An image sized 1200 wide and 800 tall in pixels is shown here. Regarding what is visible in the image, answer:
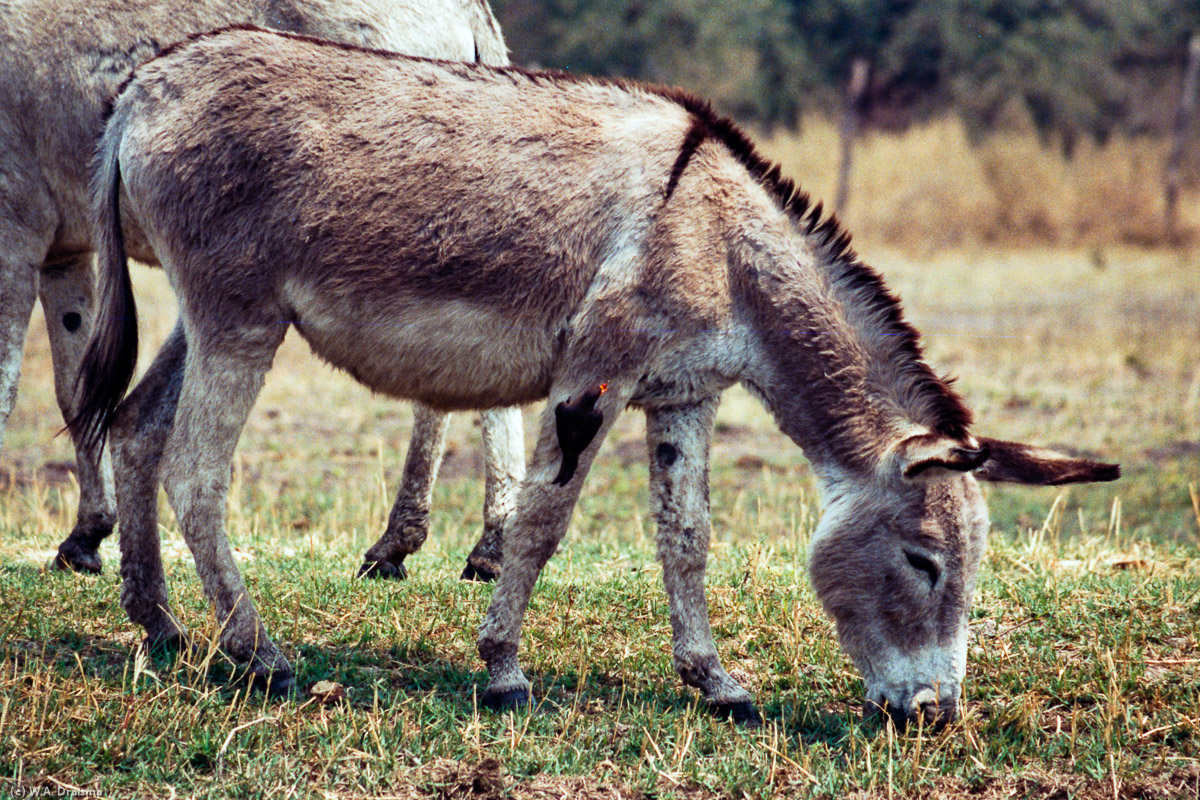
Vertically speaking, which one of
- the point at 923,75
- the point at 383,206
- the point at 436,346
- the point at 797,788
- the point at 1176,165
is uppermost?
the point at 923,75

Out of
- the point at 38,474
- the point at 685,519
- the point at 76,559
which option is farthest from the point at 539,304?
the point at 38,474

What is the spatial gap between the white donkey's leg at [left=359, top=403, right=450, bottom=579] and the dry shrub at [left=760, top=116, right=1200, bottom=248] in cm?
1685

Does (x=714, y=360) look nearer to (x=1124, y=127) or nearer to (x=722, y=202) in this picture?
(x=722, y=202)

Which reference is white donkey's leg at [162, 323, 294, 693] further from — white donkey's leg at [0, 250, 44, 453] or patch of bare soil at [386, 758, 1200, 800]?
white donkey's leg at [0, 250, 44, 453]

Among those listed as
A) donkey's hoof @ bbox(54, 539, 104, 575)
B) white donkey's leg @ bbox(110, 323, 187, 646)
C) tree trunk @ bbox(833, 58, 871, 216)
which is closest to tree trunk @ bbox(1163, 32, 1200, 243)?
tree trunk @ bbox(833, 58, 871, 216)

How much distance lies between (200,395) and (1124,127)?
2638cm

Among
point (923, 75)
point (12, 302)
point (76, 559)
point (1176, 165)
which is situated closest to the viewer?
point (12, 302)

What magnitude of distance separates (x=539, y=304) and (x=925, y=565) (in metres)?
1.55

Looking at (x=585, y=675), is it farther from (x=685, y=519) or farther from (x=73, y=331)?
(x=73, y=331)

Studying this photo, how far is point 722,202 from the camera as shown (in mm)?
4336

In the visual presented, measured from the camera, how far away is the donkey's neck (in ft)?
14.1

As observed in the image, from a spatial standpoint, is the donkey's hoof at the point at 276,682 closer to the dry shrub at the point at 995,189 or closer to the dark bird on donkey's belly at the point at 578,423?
the dark bird on donkey's belly at the point at 578,423

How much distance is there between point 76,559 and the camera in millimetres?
5629

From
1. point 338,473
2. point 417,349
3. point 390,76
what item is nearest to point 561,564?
point 417,349
